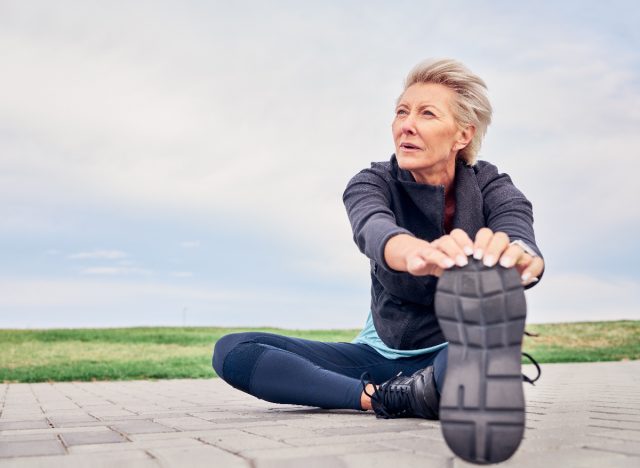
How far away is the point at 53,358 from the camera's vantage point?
473 inches

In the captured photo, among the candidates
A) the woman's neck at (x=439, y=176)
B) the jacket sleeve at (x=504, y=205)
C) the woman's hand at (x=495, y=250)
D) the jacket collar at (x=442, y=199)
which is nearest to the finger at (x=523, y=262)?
the woman's hand at (x=495, y=250)

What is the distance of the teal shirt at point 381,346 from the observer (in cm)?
346

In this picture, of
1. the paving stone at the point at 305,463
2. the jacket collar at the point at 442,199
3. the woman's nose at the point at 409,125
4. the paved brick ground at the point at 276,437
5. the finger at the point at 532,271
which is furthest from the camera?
the jacket collar at the point at 442,199

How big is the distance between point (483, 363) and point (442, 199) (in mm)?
Answer: 1481

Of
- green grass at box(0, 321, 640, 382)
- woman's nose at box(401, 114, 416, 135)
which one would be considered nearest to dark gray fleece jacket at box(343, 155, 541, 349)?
woman's nose at box(401, 114, 416, 135)

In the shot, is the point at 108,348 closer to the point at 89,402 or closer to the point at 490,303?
the point at 89,402

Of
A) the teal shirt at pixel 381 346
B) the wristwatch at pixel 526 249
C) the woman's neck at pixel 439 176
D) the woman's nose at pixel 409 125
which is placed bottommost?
the teal shirt at pixel 381 346

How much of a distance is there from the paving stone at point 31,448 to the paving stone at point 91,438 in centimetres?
6

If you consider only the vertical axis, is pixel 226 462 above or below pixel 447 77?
below

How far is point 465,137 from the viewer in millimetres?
3250

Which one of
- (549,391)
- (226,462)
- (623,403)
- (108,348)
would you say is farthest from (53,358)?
(226,462)

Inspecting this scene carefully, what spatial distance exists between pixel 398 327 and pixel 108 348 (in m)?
11.9

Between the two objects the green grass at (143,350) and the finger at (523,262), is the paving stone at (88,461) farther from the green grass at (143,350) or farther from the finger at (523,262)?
the green grass at (143,350)

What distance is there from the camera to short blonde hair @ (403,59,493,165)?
124 inches
